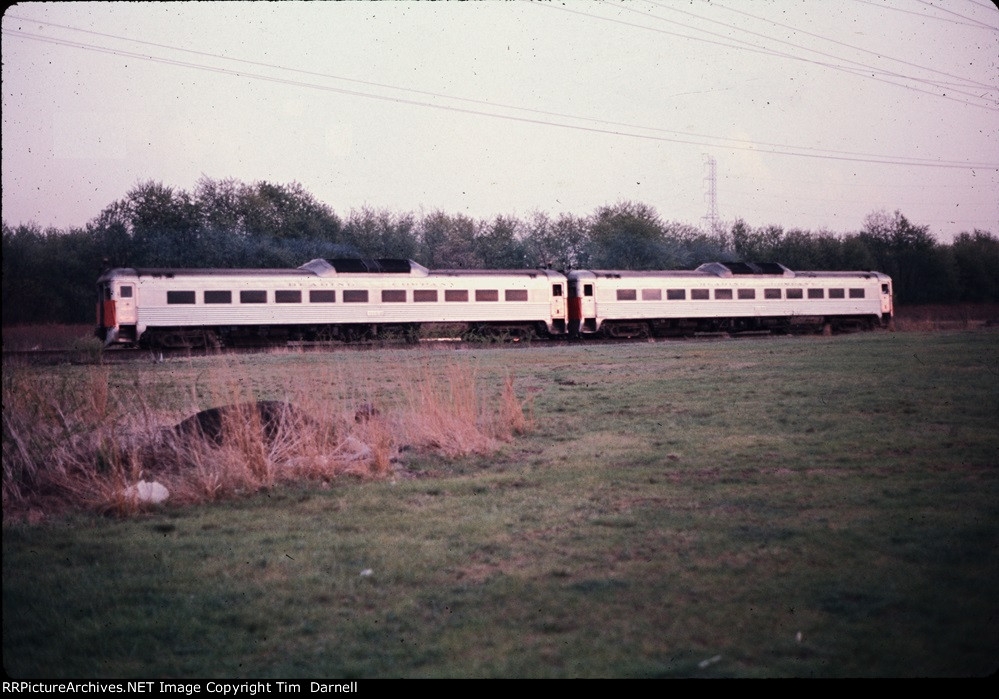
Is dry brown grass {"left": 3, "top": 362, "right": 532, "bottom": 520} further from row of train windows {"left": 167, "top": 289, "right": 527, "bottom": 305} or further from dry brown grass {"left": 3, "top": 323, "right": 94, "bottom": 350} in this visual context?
dry brown grass {"left": 3, "top": 323, "right": 94, "bottom": 350}

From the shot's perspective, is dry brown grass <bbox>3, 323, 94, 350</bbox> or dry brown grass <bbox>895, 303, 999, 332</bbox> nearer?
dry brown grass <bbox>3, 323, 94, 350</bbox>

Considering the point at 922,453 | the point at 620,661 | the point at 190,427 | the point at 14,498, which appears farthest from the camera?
the point at 190,427

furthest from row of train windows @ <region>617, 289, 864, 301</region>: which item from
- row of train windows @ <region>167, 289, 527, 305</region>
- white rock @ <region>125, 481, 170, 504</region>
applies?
white rock @ <region>125, 481, 170, 504</region>

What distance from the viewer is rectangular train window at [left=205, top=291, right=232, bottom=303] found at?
31.9 metres

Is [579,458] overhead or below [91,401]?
below

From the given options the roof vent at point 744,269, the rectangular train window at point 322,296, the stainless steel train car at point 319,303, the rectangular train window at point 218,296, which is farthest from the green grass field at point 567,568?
the roof vent at point 744,269

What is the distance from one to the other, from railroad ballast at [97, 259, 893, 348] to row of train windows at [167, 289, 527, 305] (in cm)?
4

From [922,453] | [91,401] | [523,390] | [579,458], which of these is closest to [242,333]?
[523,390]

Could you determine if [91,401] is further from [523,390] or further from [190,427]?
[523,390]

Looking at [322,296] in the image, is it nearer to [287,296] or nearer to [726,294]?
[287,296]

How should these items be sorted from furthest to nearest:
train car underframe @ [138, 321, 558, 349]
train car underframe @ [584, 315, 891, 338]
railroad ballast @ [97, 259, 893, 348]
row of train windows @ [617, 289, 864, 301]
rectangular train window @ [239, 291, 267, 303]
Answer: train car underframe @ [584, 315, 891, 338] → row of train windows @ [617, 289, 864, 301] → rectangular train window @ [239, 291, 267, 303] → train car underframe @ [138, 321, 558, 349] → railroad ballast @ [97, 259, 893, 348]

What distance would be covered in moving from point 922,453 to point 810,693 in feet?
19.1

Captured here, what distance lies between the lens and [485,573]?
5.80m

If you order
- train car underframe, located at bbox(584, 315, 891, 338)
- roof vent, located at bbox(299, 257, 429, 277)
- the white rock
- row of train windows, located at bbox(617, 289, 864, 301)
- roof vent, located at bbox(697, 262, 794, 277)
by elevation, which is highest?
roof vent, located at bbox(299, 257, 429, 277)
